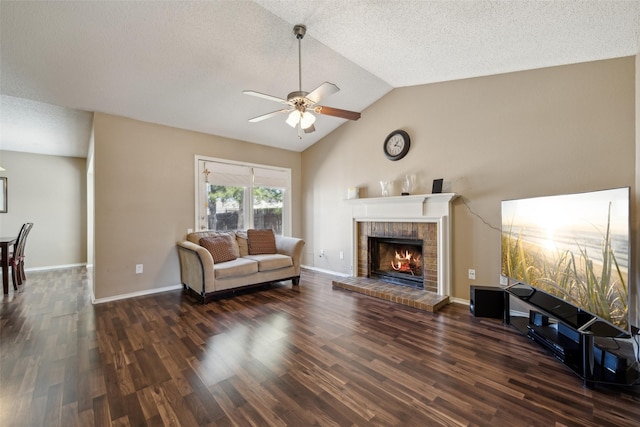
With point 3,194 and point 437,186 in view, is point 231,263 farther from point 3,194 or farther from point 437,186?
point 3,194

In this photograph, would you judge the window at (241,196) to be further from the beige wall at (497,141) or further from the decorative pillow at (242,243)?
the beige wall at (497,141)

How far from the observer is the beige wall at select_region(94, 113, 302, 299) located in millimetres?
3449

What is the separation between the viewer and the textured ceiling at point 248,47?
6.73 feet

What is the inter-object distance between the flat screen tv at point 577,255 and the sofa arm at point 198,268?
11.5 feet

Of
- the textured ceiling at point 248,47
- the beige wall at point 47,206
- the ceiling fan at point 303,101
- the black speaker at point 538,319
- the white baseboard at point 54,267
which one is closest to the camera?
the textured ceiling at point 248,47

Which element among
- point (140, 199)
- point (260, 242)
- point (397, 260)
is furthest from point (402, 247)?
point (140, 199)

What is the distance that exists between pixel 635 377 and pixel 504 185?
6.30 ft

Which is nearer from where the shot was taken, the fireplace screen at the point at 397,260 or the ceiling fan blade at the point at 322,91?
the ceiling fan blade at the point at 322,91

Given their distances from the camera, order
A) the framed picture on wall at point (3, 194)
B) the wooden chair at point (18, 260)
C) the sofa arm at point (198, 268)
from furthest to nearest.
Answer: the framed picture on wall at point (3, 194) → the wooden chair at point (18, 260) → the sofa arm at point (198, 268)

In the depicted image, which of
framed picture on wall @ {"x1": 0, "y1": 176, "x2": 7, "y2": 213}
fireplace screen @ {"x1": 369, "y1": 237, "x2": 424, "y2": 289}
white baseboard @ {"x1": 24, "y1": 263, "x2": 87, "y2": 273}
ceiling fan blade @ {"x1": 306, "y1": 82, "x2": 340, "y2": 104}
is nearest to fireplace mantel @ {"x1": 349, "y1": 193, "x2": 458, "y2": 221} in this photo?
fireplace screen @ {"x1": 369, "y1": 237, "x2": 424, "y2": 289}

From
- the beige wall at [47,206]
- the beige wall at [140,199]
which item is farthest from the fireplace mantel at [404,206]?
the beige wall at [47,206]

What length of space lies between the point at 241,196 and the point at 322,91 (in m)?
3.11

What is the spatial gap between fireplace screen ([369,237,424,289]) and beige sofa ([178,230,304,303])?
1.29m

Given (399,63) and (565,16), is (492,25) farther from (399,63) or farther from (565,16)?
(399,63)
